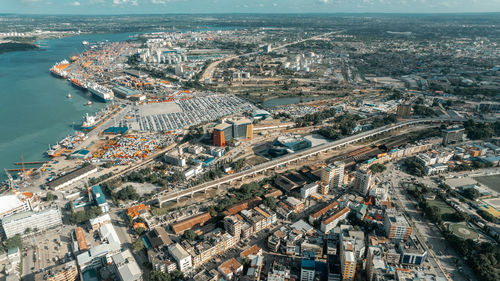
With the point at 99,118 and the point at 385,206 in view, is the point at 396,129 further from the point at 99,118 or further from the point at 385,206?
the point at 99,118

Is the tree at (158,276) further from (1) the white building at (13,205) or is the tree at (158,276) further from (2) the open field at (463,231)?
(2) the open field at (463,231)

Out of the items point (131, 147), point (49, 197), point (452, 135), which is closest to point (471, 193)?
point (452, 135)

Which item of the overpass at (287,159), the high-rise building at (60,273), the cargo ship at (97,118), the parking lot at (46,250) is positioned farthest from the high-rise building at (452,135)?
the cargo ship at (97,118)

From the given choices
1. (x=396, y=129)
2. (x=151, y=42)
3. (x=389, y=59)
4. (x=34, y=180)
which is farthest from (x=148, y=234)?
(x=151, y=42)

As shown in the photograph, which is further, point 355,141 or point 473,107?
point 473,107

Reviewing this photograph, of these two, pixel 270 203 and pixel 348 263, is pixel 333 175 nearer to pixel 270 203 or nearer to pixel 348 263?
pixel 270 203

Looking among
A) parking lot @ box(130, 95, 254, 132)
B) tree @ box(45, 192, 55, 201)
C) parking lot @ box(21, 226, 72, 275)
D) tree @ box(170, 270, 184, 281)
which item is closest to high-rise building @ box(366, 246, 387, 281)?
tree @ box(170, 270, 184, 281)

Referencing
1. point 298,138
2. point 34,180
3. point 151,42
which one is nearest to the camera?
point 34,180

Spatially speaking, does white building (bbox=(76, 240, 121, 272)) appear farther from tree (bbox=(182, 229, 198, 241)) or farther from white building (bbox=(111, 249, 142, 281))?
tree (bbox=(182, 229, 198, 241))
